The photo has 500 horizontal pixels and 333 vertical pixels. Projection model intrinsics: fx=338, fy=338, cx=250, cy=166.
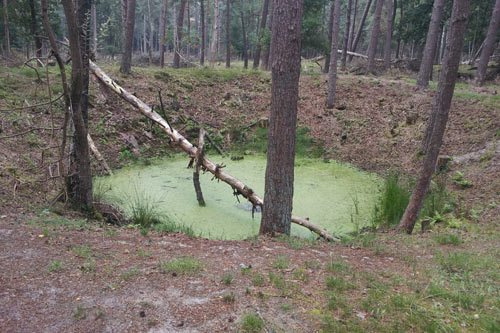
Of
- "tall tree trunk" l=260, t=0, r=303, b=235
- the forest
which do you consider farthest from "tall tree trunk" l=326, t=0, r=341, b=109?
"tall tree trunk" l=260, t=0, r=303, b=235

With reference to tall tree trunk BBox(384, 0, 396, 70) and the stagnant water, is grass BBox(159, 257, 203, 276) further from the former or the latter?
tall tree trunk BBox(384, 0, 396, 70)

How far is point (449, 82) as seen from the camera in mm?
4105

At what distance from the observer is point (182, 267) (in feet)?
9.85

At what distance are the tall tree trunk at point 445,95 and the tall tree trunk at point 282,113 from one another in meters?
1.69

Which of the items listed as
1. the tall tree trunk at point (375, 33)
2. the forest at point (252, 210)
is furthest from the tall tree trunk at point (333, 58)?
the tall tree trunk at point (375, 33)

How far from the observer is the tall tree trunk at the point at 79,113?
4012 mm

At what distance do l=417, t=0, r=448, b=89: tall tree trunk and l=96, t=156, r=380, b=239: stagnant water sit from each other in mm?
4750

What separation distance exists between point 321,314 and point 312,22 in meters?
12.2

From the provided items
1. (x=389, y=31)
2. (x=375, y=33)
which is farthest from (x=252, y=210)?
(x=389, y=31)

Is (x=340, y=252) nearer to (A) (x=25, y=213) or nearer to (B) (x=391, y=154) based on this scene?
(A) (x=25, y=213)

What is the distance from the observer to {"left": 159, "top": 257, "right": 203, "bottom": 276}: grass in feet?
9.65

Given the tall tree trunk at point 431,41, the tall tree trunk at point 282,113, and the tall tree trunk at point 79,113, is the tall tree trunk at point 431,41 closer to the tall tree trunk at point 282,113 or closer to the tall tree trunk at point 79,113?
the tall tree trunk at point 282,113

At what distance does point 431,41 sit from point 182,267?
10.6 m

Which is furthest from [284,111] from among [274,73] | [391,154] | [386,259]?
[391,154]
